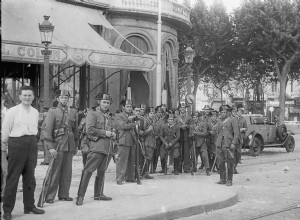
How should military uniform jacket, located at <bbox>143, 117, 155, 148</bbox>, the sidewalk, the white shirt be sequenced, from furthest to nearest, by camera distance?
military uniform jacket, located at <bbox>143, 117, 155, 148</bbox> → the sidewalk → the white shirt

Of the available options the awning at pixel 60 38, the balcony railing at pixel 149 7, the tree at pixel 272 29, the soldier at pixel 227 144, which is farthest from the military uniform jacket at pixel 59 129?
the tree at pixel 272 29

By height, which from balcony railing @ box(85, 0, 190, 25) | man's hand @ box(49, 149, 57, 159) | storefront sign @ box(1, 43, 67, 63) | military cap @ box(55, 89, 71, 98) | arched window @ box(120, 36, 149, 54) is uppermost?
balcony railing @ box(85, 0, 190, 25)

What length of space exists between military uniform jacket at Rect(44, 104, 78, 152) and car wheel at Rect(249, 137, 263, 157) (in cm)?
1194

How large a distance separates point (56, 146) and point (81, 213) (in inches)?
49.2

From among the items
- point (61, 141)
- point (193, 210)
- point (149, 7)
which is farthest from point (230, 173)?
point (149, 7)

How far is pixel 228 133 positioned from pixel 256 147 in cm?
847

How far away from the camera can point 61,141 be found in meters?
7.98

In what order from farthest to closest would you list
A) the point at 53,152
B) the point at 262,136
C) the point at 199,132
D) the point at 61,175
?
the point at 262,136 < the point at 199,132 < the point at 61,175 < the point at 53,152

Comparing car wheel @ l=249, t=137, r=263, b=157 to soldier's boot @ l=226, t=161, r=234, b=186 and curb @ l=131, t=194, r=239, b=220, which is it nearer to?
soldier's boot @ l=226, t=161, r=234, b=186

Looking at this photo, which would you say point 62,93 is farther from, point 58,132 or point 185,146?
point 185,146

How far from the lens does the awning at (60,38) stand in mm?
16062

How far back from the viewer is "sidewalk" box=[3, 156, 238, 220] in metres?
7.15

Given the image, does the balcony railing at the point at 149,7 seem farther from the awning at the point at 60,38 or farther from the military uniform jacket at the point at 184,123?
the military uniform jacket at the point at 184,123

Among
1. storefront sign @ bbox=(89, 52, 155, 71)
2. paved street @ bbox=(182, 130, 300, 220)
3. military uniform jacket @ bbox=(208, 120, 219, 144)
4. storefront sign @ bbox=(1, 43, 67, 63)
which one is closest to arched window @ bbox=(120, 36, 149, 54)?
storefront sign @ bbox=(89, 52, 155, 71)
